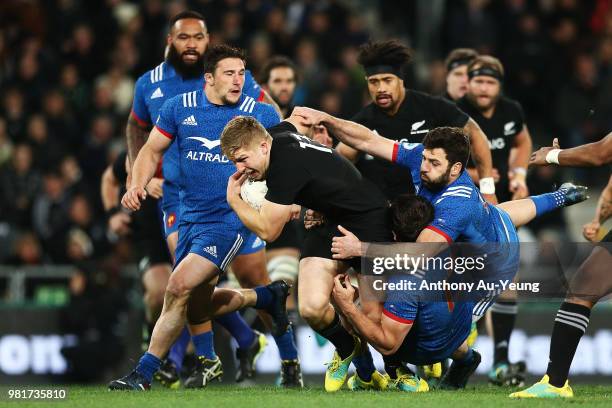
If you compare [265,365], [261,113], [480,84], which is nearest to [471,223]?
[261,113]

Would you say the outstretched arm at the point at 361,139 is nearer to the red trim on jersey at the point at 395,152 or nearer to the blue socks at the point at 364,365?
the red trim on jersey at the point at 395,152

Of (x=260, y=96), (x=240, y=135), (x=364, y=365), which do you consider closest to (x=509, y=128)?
(x=260, y=96)

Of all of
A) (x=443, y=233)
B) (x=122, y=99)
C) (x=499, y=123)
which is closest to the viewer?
(x=443, y=233)

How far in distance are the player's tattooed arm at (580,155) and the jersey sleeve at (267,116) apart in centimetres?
197

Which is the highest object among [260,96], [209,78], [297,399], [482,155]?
[209,78]

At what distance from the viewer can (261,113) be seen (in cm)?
933

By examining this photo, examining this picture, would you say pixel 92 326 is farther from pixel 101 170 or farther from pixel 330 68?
pixel 330 68

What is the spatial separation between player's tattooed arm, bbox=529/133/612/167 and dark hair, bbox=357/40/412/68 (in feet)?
6.60

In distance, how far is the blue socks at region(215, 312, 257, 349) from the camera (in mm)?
9984

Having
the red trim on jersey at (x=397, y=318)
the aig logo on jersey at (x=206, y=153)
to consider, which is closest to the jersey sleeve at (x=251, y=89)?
the aig logo on jersey at (x=206, y=153)

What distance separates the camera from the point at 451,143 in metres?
8.44

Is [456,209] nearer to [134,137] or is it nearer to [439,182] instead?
[439,182]

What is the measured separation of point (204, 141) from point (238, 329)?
1627 millimetres

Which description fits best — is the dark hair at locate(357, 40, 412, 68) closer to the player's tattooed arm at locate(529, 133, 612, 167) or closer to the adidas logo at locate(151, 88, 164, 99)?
the adidas logo at locate(151, 88, 164, 99)
